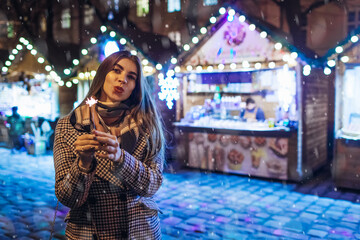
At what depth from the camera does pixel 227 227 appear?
17.9ft

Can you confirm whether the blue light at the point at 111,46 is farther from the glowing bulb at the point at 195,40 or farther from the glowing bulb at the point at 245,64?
the glowing bulb at the point at 245,64

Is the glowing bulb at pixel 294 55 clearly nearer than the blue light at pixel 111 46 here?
Yes

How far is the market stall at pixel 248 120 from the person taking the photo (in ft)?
27.0

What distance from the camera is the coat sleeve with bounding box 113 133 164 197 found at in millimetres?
1692

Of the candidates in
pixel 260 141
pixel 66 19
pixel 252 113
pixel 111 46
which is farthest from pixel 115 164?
pixel 66 19

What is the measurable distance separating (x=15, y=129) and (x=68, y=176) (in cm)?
1320

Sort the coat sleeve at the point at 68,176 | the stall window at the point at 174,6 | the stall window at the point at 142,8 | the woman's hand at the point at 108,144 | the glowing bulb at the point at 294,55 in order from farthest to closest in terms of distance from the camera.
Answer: the stall window at the point at 142,8
the stall window at the point at 174,6
the glowing bulb at the point at 294,55
the coat sleeve at the point at 68,176
the woman's hand at the point at 108,144

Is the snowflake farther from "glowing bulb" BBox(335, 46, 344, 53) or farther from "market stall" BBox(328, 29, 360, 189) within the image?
"glowing bulb" BBox(335, 46, 344, 53)

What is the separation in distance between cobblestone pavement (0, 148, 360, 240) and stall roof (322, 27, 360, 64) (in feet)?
10.3

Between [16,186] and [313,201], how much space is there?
6.71 meters

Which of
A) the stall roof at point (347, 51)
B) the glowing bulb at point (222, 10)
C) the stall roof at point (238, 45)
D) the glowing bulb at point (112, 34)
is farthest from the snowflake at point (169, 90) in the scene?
the stall roof at point (347, 51)

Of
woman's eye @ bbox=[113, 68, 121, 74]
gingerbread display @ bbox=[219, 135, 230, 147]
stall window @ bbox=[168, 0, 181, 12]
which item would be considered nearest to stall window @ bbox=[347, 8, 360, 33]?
gingerbread display @ bbox=[219, 135, 230, 147]

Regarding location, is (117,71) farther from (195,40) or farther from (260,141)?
(195,40)

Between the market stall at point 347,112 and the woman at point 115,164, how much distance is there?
6.80 m
